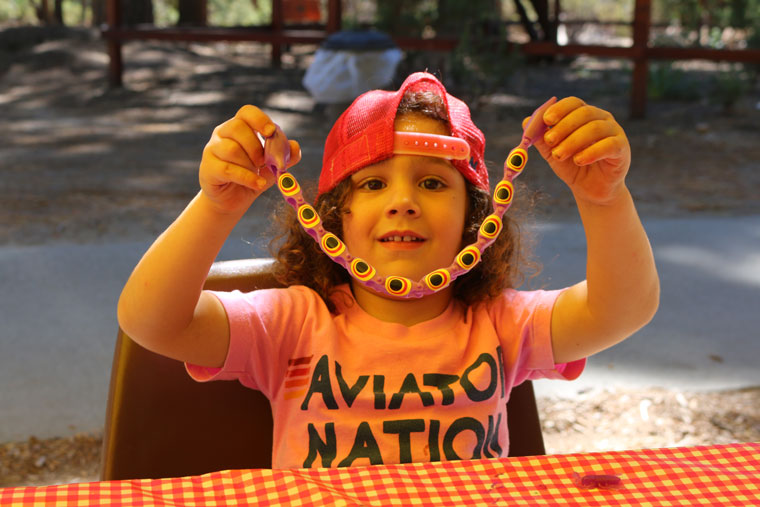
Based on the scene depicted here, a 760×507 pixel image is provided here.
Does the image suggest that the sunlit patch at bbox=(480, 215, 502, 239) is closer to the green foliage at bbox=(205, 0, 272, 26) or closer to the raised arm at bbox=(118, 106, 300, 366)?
the raised arm at bbox=(118, 106, 300, 366)

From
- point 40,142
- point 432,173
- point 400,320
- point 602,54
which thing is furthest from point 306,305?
point 602,54

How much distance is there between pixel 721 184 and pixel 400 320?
17.9ft

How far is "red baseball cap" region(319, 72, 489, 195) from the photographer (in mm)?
1606

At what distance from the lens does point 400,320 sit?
1717 mm

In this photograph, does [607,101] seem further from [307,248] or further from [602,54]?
[307,248]

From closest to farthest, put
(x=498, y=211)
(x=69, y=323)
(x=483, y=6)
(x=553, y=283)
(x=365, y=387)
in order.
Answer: (x=498, y=211) → (x=365, y=387) → (x=69, y=323) → (x=553, y=283) → (x=483, y=6)

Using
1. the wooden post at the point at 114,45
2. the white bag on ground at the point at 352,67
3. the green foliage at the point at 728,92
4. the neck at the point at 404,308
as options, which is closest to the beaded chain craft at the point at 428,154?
the neck at the point at 404,308

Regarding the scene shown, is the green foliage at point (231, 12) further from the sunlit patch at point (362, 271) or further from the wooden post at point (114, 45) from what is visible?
the sunlit patch at point (362, 271)

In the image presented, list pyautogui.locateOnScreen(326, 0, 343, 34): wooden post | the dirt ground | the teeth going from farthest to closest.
A: 1. pyautogui.locateOnScreen(326, 0, 343, 34): wooden post
2. the dirt ground
3. the teeth

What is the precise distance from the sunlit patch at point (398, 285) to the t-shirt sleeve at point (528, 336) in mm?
290

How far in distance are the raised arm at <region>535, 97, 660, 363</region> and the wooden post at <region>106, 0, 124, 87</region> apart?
959 centimetres

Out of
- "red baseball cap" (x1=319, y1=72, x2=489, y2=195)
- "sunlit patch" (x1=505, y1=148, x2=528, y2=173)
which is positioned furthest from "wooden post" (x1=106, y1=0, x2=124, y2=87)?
"sunlit patch" (x1=505, y1=148, x2=528, y2=173)

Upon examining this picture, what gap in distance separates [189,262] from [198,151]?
6.38 metres

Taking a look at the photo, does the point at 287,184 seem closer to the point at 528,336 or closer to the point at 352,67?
the point at 528,336
